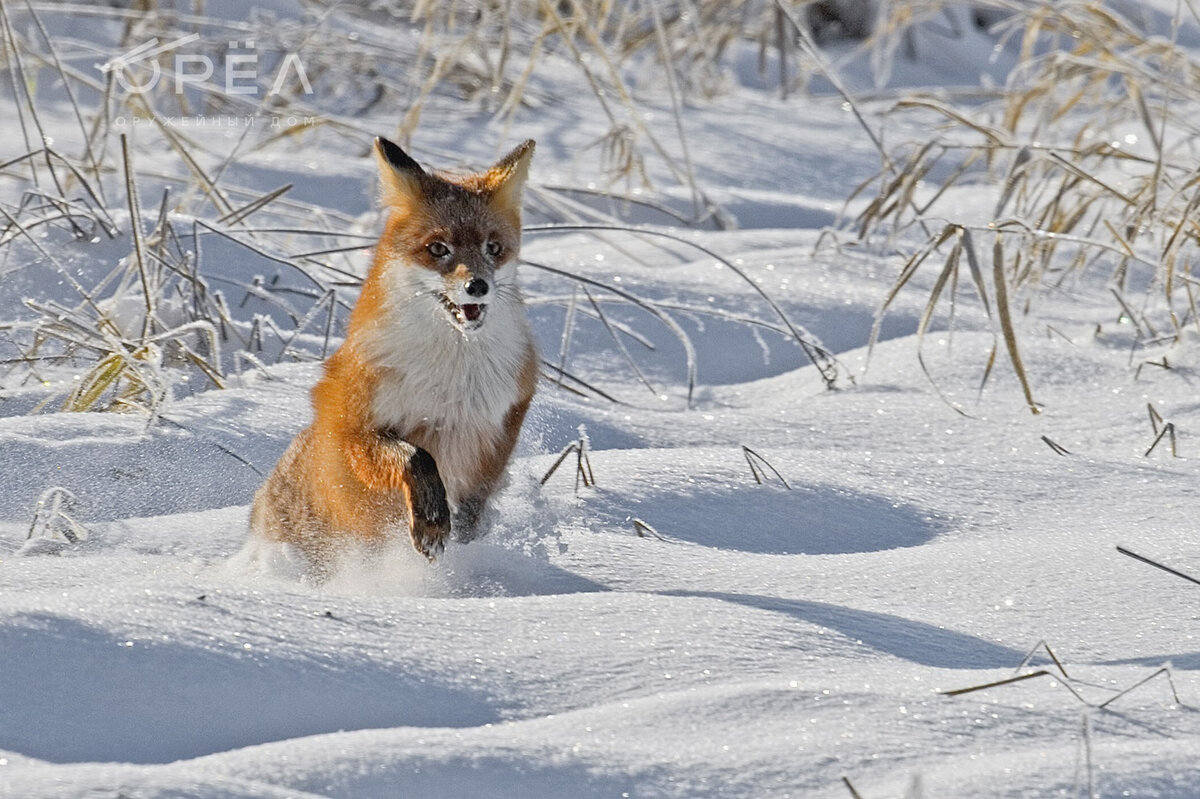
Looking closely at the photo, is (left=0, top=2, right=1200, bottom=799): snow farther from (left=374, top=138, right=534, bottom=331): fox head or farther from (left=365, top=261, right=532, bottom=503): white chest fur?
(left=374, top=138, right=534, bottom=331): fox head

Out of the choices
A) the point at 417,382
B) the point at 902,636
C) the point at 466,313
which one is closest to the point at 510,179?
the point at 466,313

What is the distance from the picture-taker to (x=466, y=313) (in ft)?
8.92

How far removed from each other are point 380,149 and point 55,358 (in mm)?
1392

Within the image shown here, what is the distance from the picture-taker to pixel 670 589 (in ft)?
8.29

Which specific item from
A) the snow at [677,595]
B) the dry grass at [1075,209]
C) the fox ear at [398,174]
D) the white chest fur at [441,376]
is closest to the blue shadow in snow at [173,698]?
the snow at [677,595]

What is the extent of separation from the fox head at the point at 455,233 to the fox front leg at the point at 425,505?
12.2 inches

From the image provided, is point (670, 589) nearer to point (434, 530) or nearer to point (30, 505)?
point (434, 530)

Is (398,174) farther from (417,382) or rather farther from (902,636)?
(902,636)

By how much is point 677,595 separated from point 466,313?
73 cm

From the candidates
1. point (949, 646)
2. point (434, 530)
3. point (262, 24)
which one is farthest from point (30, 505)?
point (262, 24)

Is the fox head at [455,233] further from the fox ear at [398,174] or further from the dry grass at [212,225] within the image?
the dry grass at [212,225]

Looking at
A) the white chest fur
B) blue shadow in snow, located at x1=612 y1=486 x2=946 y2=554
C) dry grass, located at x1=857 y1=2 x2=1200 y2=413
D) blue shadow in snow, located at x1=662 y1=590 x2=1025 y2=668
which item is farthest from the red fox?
dry grass, located at x1=857 y1=2 x2=1200 y2=413

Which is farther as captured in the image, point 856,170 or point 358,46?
point 358,46

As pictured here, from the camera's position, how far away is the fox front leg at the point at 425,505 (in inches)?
101
